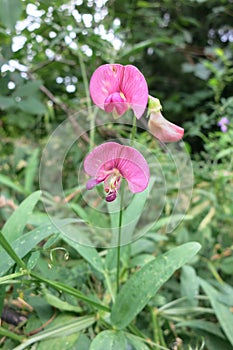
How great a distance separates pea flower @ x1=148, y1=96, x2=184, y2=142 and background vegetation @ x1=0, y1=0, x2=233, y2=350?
0.16 m

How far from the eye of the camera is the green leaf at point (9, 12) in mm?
505

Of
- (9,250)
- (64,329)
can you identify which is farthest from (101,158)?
(64,329)

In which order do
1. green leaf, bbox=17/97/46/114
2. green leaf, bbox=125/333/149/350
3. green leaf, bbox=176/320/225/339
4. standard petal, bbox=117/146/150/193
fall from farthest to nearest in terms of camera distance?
green leaf, bbox=17/97/46/114, green leaf, bbox=176/320/225/339, green leaf, bbox=125/333/149/350, standard petal, bbox=117/146/150/193

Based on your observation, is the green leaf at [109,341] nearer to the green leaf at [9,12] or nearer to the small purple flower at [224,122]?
the green leaf at [9,12]

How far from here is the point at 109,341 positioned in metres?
0.46

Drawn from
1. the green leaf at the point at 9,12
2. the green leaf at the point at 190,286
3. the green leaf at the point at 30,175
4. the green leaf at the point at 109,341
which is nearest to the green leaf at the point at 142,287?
the green leaf at the point at 109,341

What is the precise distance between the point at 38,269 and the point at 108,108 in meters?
0.28

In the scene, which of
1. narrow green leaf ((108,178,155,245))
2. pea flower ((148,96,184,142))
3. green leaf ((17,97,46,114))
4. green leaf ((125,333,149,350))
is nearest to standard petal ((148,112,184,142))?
→ pea flower ((148,96,184,142))

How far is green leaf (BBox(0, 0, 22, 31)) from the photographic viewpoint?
0.50 metres

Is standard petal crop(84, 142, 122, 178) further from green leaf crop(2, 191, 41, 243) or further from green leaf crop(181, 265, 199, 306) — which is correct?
green leaf crop(181, 265, 199, 306)

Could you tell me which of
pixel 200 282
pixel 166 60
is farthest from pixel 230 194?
pixel 166 60

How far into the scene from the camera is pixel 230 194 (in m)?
0.89

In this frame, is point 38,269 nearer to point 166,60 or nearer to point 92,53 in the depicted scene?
point 92,53

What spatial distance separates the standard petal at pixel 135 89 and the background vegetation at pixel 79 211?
0.17 metres
